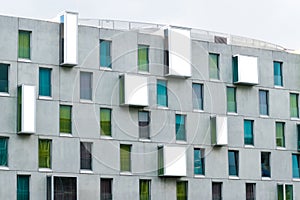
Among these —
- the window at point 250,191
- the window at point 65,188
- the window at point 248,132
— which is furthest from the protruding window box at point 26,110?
the window at point 250,191

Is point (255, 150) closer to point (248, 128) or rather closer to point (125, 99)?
point (248, 128)

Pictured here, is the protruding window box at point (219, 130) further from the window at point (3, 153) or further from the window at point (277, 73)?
the window at point (3, 153)

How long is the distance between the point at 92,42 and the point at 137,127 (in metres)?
5.55

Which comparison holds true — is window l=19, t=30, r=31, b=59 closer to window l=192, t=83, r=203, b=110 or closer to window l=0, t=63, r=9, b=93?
window l=0, t=63, r=9, b=93

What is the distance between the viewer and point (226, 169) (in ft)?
191

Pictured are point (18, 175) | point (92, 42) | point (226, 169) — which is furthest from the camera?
point (226, 169)

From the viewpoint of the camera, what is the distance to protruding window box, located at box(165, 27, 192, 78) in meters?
56.2

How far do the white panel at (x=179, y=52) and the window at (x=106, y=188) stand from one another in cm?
753

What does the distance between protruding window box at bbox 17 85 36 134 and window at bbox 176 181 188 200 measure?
10204mm

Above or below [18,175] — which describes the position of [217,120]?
above

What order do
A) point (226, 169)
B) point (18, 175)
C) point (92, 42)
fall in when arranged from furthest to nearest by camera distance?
point (226, 169) < point (92, 42) < point (18, 175)

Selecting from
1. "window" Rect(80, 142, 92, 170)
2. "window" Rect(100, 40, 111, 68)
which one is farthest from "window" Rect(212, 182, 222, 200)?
"window" Rect(100, 40, 111, 68)

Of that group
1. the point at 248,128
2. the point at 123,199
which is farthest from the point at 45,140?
the point at 248,128

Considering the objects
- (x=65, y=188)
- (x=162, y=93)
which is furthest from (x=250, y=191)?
(x=65, y=188)
